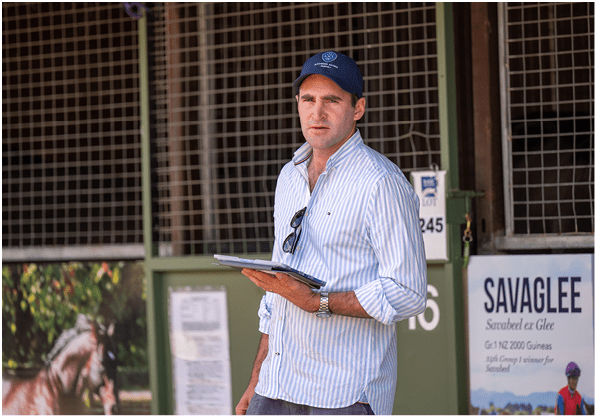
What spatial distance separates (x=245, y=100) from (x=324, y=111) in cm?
303

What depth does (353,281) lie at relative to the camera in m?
2.31

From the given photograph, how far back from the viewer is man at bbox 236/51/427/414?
2225 mm

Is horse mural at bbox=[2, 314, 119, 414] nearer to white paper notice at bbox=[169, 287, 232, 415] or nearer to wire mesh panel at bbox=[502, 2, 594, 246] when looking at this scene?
white paper notice at bbox=[169, 287, 232, 415]

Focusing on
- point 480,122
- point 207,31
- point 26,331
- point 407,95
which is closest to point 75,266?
point 26,331

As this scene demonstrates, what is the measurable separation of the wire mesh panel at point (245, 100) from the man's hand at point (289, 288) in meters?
2.63

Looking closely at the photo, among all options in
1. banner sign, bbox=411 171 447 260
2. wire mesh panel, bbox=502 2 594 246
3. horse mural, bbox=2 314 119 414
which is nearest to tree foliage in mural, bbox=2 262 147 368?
horse mural, bbox=2 314 119 414

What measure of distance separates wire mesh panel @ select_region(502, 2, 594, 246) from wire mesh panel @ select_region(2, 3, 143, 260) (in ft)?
9.24

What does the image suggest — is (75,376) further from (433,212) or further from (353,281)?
(353,281)

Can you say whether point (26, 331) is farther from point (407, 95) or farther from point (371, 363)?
point (371, 363)

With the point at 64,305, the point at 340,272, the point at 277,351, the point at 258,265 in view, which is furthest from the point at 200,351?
the point at 258,265

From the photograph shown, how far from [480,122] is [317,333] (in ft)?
8.83

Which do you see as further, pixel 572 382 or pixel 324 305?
pixel 572 382

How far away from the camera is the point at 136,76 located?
5.42 metres

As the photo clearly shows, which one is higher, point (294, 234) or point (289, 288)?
point (294, 234)
